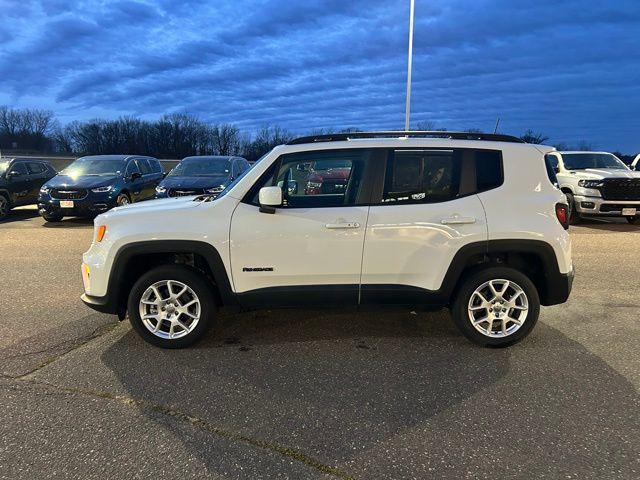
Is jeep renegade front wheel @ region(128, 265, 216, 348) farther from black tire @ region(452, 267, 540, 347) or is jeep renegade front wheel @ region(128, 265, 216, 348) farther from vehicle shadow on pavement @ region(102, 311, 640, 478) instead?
black tire @ region(452, 267, 540, 347)

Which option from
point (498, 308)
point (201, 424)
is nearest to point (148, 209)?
point (201, 424)

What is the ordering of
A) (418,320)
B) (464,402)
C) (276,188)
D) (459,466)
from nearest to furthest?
(459,466) < (464,402) < (276,188) < (418,320)

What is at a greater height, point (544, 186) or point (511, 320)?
point (544, 186)

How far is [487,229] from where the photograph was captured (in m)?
4.07

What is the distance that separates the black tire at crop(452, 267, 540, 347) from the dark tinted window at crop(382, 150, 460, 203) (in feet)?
2.52

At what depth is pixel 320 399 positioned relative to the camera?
3330 mm

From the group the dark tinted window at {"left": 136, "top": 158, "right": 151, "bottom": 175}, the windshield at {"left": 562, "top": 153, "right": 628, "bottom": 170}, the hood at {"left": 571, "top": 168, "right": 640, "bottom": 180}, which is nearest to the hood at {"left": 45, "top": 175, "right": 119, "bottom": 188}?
the dark tinted window at {"left": 136, "top": 158, "right": 151, "bottom": 175}

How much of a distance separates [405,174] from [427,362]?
1.63 m

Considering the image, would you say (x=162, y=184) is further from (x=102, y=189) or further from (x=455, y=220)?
(x=455, y=220)

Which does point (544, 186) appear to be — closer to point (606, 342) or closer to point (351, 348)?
point (606, 342)

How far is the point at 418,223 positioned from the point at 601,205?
10107 mm

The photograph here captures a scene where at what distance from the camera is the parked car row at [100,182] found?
11.4 metres

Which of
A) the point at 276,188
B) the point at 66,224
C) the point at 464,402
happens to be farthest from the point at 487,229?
the point at 66,224

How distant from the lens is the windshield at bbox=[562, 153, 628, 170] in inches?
535
